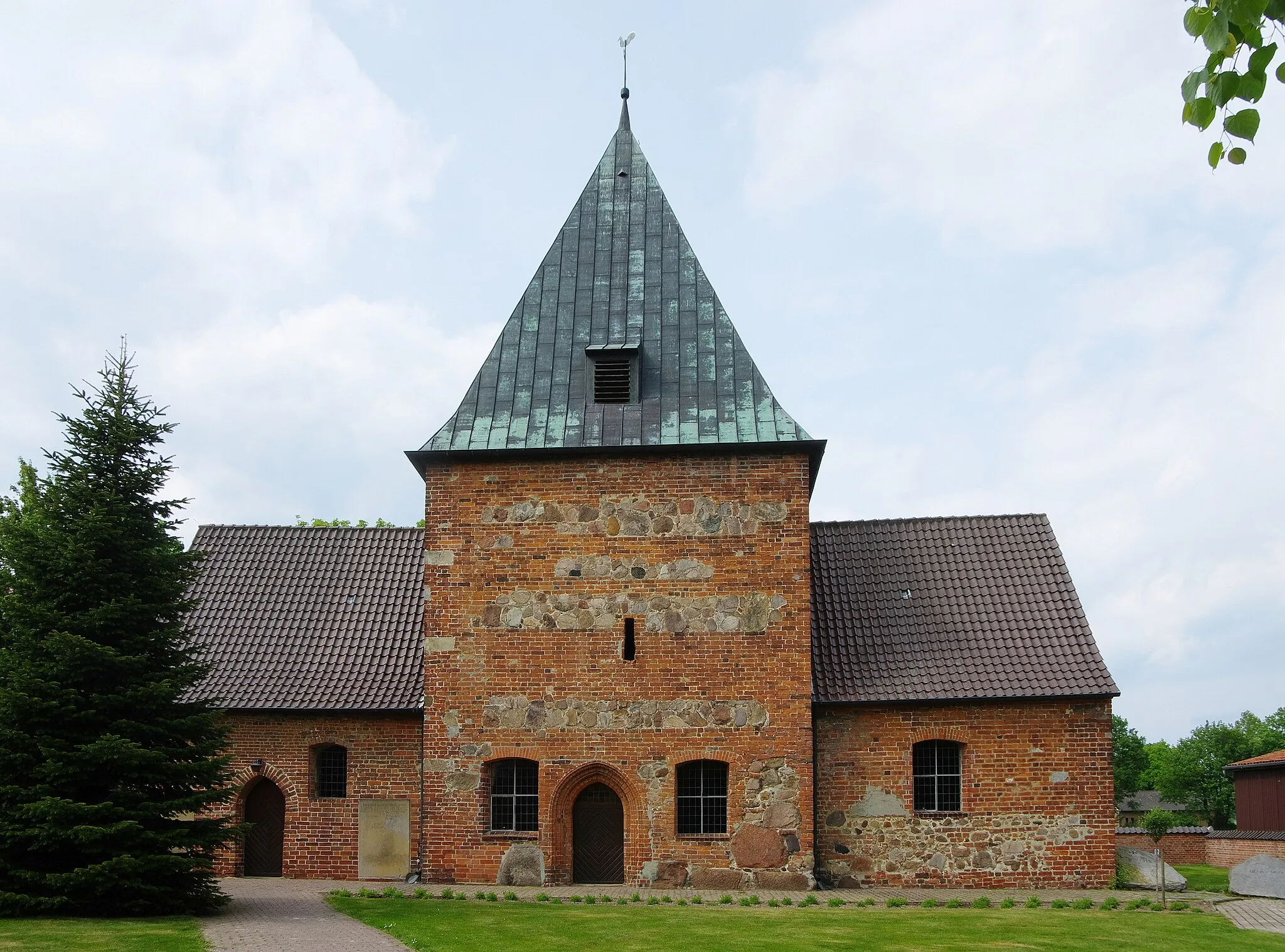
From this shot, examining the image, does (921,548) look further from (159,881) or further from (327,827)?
(159,881)

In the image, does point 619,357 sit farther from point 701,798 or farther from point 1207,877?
point 1207,877

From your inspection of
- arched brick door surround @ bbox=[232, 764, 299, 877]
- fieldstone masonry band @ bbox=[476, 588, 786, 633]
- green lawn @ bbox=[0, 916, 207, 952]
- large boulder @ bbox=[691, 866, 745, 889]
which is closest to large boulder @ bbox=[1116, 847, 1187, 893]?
large boulder @ bbox=[691, 866, 745, 889]

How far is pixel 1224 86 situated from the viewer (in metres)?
3.22

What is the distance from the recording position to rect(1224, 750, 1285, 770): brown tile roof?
27328mm

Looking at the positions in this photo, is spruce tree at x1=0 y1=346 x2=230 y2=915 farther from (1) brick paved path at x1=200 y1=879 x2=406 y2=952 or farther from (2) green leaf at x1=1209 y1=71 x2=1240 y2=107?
(2) green leaf at x1=1209 y1=71 x2=1240 y2=107

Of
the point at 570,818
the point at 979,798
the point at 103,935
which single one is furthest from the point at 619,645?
the point at 103,935

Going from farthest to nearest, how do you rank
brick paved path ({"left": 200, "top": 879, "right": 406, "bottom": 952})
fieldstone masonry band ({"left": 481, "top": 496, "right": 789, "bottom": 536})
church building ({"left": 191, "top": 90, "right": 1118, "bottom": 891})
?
fieldstone masonry band ({"left": 481, "top": 496, "right": 789, "bottom": 536})
church building ({"left": 191, "top": 90, "right": 1118, "bottom": 891})
brick paved path ({"left": 200, "top": 879, "right": 406, "bottom": 952})

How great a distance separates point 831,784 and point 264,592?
10.6 meters

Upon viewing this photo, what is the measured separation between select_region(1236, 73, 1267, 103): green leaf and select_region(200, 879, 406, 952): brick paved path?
1069 centimetres

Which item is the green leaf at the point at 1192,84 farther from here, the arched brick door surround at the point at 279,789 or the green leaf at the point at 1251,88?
the arched brick door surround at the point at 279,789

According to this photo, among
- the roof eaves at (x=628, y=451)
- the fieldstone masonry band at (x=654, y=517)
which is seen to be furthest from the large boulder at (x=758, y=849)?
the roof eaves at (x=628, y=451)

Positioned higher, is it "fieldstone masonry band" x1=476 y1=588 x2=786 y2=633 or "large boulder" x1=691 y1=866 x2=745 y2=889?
"fieldstone masonry band" x1=476 y1=588 x2=786 y2=633

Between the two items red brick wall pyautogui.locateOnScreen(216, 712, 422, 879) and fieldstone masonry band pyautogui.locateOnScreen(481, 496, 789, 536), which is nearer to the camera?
fieldstone masonry band pyautogui.locateOnScreen(481, 496, 789, 536)

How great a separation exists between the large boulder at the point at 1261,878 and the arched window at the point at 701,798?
26.7ft
